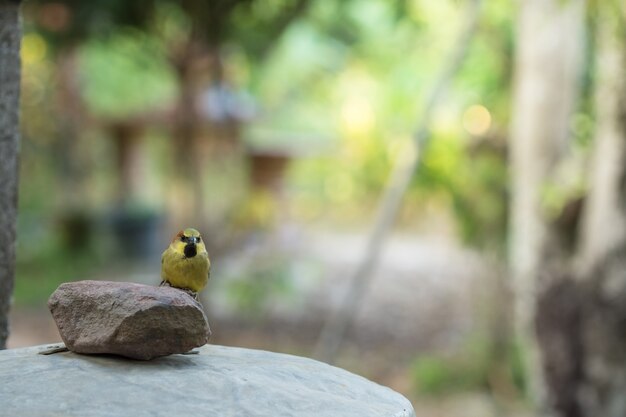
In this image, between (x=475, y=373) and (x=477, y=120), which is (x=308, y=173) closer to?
(x=477, y=120)

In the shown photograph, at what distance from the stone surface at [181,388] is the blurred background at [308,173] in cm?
421

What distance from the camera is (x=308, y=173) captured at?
1606 cm

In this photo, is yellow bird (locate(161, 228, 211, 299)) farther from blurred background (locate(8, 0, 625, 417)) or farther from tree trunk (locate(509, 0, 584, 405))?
tree trunk (locate(509, 0, 584, 405))

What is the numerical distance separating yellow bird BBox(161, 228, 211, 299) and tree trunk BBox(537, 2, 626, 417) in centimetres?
374

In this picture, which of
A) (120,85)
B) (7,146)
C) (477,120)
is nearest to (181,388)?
(7,146)

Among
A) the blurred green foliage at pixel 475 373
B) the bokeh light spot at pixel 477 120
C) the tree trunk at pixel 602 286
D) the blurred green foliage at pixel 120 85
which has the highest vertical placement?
the blurred green foliage at pixel 120 85

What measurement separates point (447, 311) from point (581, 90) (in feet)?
14.2

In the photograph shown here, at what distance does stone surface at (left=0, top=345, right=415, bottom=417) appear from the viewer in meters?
2.41

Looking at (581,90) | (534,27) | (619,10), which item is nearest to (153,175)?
(581,90)

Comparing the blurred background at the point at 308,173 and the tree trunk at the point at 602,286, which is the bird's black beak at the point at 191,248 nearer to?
the tree trunk at the point at 602,286

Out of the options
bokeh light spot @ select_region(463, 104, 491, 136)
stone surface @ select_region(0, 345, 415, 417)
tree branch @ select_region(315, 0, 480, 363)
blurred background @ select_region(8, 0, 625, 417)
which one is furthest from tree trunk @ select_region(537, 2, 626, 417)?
stone surface @ select_region(0, 345, 415, 417)

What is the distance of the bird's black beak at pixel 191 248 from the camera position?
301 cm

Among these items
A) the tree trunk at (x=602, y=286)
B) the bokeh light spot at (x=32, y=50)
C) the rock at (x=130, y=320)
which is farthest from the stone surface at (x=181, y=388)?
the bokeh light spot at (x=32, y=50)

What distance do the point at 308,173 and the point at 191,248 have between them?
13067 millimetres
